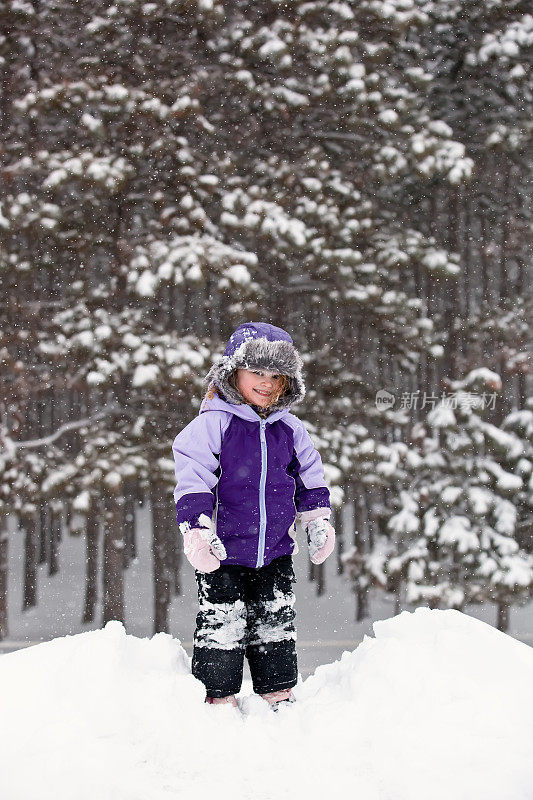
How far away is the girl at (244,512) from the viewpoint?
10.3 ft

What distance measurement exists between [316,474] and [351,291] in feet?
23.1

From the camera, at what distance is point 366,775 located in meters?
2.41

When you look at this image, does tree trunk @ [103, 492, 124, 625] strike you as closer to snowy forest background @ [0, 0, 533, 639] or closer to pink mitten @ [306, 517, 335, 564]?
snowy forest background @ [0, 0, 533, 639]

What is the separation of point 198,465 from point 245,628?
839mm

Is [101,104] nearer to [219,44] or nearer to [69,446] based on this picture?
[219,44]

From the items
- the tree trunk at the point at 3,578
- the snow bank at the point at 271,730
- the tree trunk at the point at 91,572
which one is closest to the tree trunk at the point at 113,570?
the tree trunk at the point at 91,572

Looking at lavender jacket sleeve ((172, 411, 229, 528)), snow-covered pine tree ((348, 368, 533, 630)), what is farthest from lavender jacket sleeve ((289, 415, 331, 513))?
snow-covered pine tree ((348, 368, 533, 630))

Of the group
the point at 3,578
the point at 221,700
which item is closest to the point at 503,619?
the point at 3,578

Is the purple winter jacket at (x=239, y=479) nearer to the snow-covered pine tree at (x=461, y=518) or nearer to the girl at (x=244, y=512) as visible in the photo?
the girl at (x=244, y=512)

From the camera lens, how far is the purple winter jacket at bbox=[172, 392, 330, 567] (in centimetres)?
316

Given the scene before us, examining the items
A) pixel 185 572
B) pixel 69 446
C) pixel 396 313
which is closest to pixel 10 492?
pixel 69 446

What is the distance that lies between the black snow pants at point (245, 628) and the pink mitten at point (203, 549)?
23 centimetres

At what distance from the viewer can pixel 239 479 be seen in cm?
324

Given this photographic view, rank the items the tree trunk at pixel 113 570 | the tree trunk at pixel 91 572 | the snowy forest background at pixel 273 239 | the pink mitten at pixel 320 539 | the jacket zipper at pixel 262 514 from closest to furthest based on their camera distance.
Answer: the jacket zipper at pixel 262 514
the pink mitten at pixel 320 539
the snowy forest background at pixel 273 239
the tree trunk at pixel 113 570
the tree trunk at pixel 91 572
